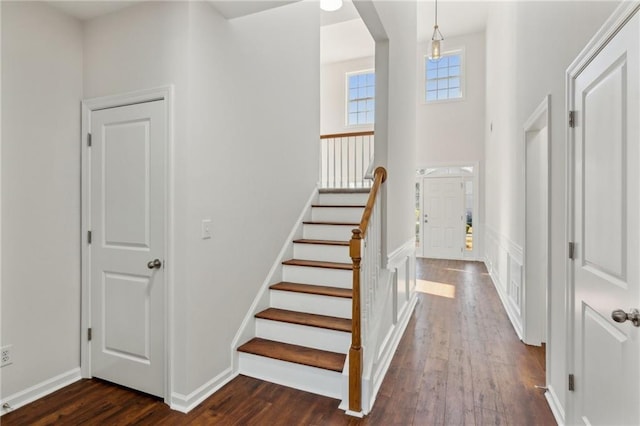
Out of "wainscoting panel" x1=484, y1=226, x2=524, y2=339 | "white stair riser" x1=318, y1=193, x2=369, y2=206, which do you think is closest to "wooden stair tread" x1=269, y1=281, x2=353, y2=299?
"white stair riser" x1=318, y1=193, x2=369, y2=206

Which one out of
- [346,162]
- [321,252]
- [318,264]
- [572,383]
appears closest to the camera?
[572,383]

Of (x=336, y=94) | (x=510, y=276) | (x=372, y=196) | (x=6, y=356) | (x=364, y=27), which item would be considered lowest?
(x=6, y=356)

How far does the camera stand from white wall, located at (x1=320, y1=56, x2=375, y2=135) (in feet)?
29.0

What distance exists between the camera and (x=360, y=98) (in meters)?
8.79

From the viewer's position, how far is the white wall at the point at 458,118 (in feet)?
25.7

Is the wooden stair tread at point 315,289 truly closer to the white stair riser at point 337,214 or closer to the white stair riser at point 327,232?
the white stair riser at point 327,232

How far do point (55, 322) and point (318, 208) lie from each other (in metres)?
2.47

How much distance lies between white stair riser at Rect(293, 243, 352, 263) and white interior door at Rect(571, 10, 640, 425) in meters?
1.77

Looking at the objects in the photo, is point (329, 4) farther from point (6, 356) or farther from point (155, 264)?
point (6, 356)

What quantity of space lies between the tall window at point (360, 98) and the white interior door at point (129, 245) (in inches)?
273

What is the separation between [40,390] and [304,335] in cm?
176

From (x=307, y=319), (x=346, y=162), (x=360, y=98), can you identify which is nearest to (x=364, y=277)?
(x=307, y=319)

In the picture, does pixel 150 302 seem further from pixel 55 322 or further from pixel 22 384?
pixel 22 384

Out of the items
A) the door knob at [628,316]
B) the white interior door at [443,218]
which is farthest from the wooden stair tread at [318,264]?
the white interior door at [443,218]
